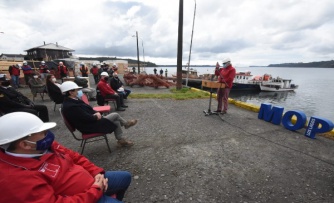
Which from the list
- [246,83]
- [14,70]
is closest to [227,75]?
[14,70]

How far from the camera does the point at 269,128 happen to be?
564 cm

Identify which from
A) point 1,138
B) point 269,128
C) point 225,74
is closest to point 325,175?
point 269,128

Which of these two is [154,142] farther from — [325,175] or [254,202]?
[325,175]

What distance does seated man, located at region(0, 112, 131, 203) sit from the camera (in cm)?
134

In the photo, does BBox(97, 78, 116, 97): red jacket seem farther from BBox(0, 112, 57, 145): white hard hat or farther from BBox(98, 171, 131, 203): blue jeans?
BBox(0, 112, 57, 145): white hard hat

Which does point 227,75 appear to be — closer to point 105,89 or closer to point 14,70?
point 105,89

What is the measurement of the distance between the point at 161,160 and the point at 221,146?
1581 millimetres

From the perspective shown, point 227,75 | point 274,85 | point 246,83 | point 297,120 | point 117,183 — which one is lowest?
point 274,85

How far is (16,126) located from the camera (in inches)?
60.0

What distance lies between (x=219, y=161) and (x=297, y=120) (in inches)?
129

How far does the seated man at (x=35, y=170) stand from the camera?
134cm

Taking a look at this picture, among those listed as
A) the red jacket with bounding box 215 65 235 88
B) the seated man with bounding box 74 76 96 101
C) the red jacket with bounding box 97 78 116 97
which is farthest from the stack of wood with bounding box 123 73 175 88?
the red jacket with bounding box 215 65 235 88

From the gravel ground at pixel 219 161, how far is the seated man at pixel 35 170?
1209 millimetres

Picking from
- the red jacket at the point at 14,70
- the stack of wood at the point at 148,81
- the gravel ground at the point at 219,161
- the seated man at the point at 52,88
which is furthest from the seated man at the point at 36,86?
the stack of wood at the point at 148,81
